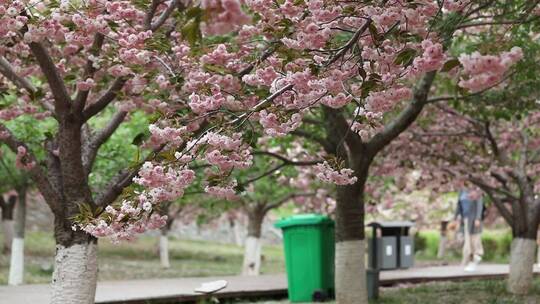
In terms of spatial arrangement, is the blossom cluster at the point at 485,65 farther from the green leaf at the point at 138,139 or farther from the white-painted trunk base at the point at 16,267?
the white-painted trunk base at the point at 16,267

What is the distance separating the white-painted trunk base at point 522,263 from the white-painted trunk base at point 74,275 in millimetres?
6652

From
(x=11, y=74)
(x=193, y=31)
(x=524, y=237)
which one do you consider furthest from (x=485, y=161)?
(x=193, y=31)

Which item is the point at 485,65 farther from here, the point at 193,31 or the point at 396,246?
the point at 396,246

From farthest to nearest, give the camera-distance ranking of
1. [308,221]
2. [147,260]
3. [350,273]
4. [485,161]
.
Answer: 1. [147,260]
2. [485,161]
3. [308,221]
4. [350,273]

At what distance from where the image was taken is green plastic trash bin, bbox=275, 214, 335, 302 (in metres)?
10.6

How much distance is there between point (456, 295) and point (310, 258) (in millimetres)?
2512

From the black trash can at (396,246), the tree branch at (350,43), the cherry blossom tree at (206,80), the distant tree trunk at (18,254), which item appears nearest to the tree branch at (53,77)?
the cherry blossom tree at (206,80)

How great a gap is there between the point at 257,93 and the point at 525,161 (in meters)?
6.96

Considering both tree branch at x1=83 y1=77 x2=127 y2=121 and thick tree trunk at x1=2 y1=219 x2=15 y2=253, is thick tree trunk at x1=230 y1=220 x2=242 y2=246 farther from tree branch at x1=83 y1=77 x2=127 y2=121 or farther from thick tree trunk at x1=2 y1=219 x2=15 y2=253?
tree branch at x1=83 y1=77 x2=127 y2=121

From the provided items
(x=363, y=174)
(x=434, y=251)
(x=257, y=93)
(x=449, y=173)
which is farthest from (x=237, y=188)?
(x=434, y=251)

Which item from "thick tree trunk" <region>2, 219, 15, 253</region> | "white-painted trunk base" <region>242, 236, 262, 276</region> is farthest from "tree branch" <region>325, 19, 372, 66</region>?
"thick tree trunk" <region>2, 219, 15, 253</region>

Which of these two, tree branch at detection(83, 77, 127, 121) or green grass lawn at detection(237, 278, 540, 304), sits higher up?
tree branch at detection(83, 77, 127, 121)

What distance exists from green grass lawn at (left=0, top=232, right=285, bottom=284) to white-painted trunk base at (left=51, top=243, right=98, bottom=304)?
27.8 ft

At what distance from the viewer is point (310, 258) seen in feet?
34.6
